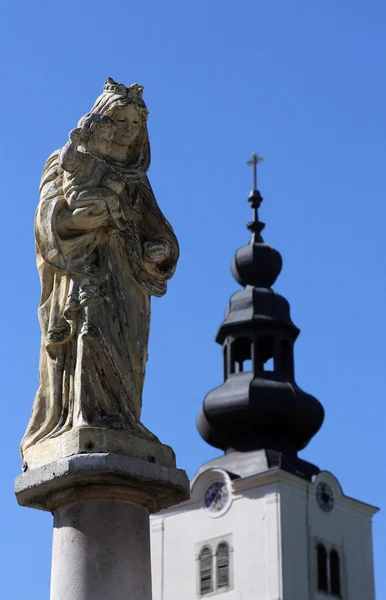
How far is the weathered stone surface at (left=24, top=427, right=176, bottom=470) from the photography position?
6953 mm

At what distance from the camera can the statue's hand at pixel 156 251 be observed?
763 centimetres

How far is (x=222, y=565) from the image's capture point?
5647 cm

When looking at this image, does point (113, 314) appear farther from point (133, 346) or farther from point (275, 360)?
point (275, 360)

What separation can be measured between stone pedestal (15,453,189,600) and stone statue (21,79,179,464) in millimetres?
193

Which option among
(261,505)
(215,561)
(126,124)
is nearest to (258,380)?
(261,505)

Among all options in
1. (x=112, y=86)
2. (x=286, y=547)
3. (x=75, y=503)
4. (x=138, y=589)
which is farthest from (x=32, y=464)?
(x=286, y=547)

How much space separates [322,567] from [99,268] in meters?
50.8

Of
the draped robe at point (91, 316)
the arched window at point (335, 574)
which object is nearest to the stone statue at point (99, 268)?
the draped robe at point (91, 316)

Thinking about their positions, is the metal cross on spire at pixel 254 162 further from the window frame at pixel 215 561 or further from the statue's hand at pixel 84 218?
the statue's hand at pixel 84 218

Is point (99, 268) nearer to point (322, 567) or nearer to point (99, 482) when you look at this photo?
point (99, 482)

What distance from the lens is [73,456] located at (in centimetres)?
689

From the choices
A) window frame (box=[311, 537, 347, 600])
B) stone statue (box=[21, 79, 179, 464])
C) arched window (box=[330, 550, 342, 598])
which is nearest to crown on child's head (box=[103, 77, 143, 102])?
stone statue (box=[21, 79, 179, 464])

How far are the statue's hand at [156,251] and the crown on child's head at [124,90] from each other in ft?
2.20

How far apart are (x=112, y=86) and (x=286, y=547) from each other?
158ft
